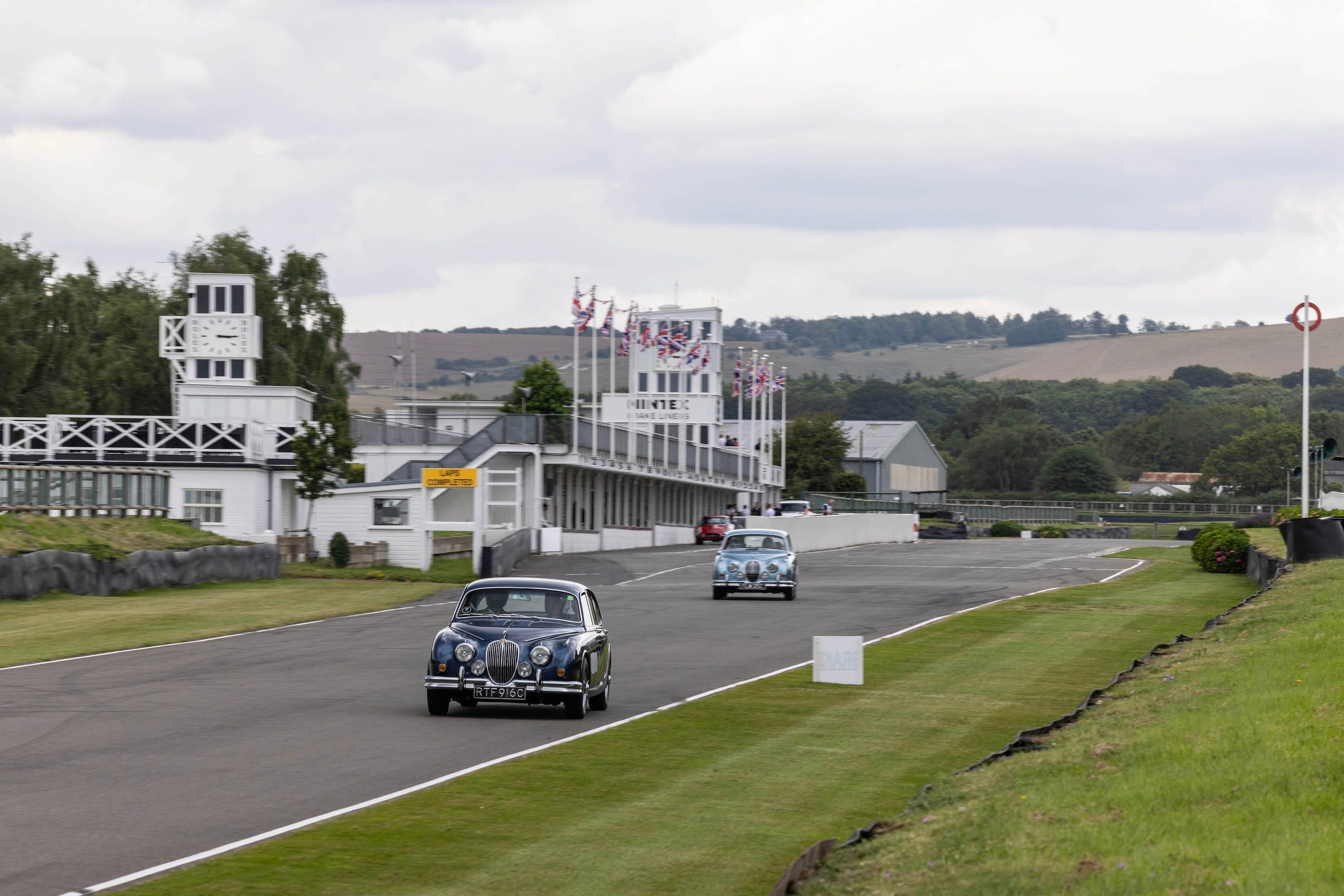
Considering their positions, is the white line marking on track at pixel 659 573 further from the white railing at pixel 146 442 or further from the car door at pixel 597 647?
the car door at pixel 597 647

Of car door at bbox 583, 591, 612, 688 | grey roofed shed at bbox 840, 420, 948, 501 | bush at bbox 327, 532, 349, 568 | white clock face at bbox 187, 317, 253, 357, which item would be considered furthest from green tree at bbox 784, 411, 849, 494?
car door at bbox 583, 591, 612, 688

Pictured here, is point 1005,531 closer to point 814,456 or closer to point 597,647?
point 814,456

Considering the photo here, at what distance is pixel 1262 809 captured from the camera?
333 inches

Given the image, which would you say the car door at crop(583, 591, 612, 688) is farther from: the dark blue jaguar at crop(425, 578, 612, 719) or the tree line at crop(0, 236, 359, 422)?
the tree line at crop(0, 236, 359, 422)

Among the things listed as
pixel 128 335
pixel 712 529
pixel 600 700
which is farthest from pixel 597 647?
pixel 128 335

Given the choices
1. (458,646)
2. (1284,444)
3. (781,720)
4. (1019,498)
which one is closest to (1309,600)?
(781,720)

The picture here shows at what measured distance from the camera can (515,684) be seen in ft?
50.7

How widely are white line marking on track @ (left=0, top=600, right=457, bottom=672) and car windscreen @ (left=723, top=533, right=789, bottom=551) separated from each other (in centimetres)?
667

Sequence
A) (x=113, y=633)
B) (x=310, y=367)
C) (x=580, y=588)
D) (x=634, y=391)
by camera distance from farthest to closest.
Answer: (x=634, y=391)
(x=310, y=367)
(x=113, y=633)
(x=580, y=588)

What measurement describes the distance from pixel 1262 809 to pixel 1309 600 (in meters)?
13.9

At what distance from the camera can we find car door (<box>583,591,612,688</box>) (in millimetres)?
16234

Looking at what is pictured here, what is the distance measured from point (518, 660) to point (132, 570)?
22248 millimetres

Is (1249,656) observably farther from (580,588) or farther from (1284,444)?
(1284,444)

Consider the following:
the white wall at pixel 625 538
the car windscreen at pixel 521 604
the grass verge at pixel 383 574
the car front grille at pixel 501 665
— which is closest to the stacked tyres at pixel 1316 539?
the car windscreen at pixel 521 604
